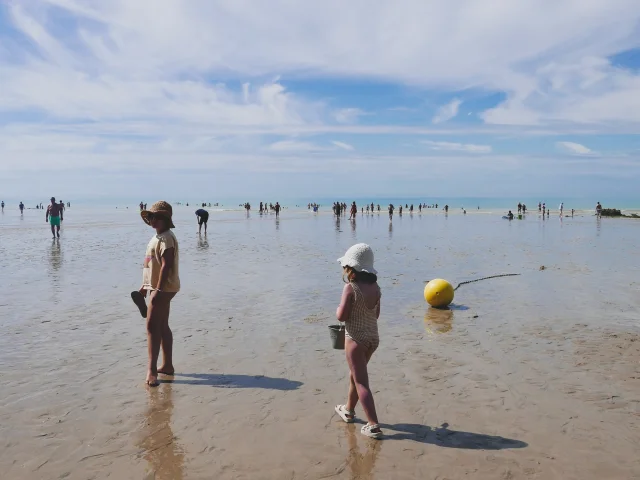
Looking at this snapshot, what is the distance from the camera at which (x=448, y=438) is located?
5320 mm

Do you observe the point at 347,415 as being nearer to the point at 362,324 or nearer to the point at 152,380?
the point at 362,324

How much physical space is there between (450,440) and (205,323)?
5724 mm

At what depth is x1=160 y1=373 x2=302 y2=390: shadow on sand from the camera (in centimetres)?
672

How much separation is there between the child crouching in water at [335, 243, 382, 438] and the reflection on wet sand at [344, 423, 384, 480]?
0.35 ft

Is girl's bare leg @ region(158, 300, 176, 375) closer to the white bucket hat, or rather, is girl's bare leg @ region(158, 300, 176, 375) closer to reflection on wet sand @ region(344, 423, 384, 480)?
reflection on wet sand @ region(344, 423, 384, 480)

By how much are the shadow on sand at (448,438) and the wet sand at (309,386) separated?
0.07 feet

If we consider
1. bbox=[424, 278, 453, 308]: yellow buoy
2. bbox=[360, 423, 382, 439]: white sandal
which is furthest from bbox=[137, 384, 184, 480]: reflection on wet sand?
bbox=[424, 278, 453, 308]: yellow buoy

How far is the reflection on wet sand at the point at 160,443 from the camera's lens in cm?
467

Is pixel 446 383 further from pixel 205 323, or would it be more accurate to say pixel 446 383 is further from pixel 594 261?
pixel 594 261

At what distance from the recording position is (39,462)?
477 centimetres

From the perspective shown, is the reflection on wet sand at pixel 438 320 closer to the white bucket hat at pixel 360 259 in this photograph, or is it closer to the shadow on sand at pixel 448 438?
the shadow on sand at pixel 448 438

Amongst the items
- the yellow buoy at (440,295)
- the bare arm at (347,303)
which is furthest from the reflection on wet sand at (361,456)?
the yellow buoy at (440,295)

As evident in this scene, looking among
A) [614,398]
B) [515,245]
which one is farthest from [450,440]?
[515,245]

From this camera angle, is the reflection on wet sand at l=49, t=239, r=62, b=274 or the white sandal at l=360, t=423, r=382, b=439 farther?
the reflection on wet sand at l=49, t=239, r=62, b=274
